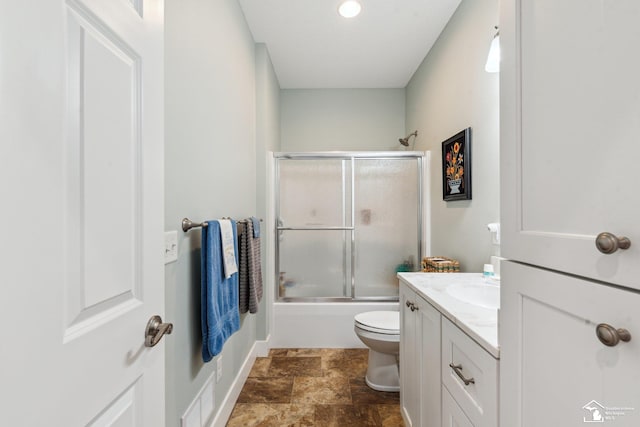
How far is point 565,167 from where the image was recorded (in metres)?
0.58

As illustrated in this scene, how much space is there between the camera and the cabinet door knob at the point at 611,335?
46 cm

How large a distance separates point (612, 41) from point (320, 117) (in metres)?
3.13

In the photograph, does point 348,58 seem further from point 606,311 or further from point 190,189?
point 606,311

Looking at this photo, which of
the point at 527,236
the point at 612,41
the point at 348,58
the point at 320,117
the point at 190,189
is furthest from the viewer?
the point at 320,117

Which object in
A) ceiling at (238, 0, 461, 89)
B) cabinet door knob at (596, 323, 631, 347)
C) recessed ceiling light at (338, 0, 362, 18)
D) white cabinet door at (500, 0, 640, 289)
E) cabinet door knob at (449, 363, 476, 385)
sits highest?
ceiling at (238, 0, 461, 89)

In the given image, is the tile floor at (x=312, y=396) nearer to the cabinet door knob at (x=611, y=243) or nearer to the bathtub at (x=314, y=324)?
the bathtub at (x=314, y=324)

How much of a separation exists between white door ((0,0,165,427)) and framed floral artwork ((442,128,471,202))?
5.84ft

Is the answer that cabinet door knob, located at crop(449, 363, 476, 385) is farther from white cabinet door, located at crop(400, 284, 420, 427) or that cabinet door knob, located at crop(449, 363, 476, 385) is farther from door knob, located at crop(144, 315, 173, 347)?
door knob, located at crop(144, 315, 173, 347)

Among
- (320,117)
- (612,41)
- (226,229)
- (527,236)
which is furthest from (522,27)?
(320,117)

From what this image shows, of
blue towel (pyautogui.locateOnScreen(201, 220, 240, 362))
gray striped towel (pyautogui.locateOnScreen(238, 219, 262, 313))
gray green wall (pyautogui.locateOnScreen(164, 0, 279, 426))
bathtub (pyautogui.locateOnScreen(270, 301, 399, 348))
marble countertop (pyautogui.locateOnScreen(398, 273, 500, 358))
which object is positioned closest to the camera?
marble countertop (pyautogui.locateOnScreen(398, 273, 500, 358))

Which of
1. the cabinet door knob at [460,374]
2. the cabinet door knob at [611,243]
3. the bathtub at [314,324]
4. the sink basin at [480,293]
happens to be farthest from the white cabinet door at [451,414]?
the bathtub at [314,324]

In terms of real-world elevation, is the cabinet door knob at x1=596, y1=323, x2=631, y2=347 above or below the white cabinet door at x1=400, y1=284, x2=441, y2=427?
above

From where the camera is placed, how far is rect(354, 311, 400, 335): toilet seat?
192 centimetres

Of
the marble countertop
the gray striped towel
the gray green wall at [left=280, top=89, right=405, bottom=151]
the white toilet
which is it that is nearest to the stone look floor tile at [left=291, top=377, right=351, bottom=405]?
the white toilet
